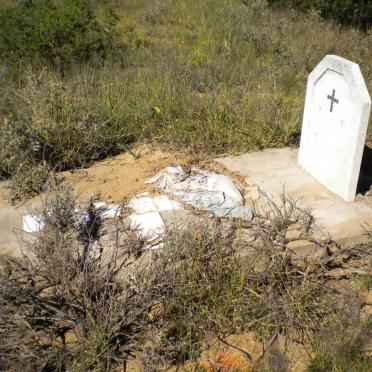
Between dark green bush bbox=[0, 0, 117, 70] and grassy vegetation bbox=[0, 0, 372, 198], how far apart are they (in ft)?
0.11

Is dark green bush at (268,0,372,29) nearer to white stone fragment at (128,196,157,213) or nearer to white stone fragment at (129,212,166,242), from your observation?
white stone fragment at (128,196,157,213)

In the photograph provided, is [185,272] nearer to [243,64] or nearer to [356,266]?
[356,266]

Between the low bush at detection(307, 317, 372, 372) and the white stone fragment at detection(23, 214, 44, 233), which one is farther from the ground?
the white stone fragment at detection(23, 214, 44, 233)

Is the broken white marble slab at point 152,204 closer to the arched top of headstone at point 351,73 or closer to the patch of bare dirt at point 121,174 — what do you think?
the patch of bare dirt at point 121,174

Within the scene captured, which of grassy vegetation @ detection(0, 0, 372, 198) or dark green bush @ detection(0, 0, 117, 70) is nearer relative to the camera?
grassy vegetation @ detection(0, 0, 372, 198)

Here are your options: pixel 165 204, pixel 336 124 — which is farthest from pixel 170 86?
pixel 336 124

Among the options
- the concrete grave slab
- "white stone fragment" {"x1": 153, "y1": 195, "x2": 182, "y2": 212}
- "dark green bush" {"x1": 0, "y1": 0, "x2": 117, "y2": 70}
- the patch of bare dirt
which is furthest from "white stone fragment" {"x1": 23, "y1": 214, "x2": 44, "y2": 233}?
"dark green bush" {"x1": 0, "y1": 0, "x2": 117, "y2": 70}

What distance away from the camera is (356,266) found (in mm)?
3896

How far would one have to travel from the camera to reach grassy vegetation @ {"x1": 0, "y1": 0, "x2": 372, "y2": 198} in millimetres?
5191

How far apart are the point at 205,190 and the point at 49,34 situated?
4139 mm

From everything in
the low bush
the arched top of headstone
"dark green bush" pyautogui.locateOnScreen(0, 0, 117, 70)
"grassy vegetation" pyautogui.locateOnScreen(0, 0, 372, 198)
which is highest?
the arched top of headstone

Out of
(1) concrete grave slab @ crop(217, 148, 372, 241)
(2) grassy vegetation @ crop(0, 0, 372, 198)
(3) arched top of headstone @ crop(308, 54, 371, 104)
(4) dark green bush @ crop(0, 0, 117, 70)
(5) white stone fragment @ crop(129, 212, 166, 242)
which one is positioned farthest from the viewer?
(4) dark green bush @ crop(0, 0, 117, 70)

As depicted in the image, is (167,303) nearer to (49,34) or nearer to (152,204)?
(152,204)

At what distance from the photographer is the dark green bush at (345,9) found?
9930mm
